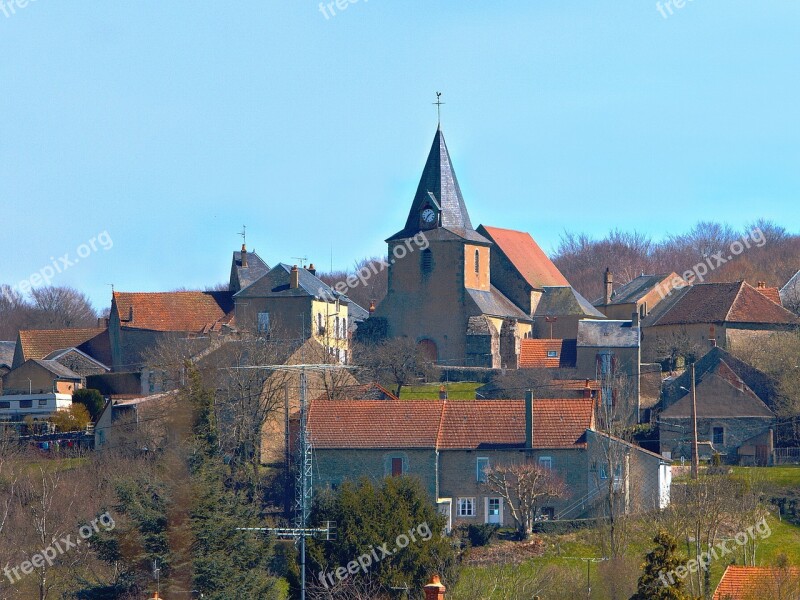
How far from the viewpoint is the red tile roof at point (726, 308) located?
6016 cm

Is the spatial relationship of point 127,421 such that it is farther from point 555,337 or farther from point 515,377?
point 555,337

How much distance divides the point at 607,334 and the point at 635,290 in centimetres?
1492

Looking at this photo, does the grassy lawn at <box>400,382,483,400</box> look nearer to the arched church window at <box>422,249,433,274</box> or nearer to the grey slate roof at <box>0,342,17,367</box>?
the arched church window at <box>422,249,433,274</box>

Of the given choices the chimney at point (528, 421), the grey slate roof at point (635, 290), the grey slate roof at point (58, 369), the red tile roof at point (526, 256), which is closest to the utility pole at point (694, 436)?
the chimney at point (528, 421)

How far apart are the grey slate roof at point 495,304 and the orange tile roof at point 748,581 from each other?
28307 mm

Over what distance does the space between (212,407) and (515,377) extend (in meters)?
15.0

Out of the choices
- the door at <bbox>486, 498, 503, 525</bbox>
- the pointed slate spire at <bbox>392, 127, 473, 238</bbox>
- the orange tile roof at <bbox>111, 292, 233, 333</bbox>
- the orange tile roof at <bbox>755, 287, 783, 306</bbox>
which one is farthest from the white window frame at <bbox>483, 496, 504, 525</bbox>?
the orange tile roof at <bbox>755, 287, 783, 306</bbox>

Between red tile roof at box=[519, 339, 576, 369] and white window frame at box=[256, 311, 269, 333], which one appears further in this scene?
A: white window frame at box=[256, 311, 269, 333]

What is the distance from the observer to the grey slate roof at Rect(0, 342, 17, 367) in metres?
72.6

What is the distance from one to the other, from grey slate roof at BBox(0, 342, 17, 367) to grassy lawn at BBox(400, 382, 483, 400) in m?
23.6

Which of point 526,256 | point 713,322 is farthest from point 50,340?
point 713,322

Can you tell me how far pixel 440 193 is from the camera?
62.2 m

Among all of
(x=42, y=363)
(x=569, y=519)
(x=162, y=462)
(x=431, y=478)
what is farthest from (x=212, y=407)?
(x=42, y=363)

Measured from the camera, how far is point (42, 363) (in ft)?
206
